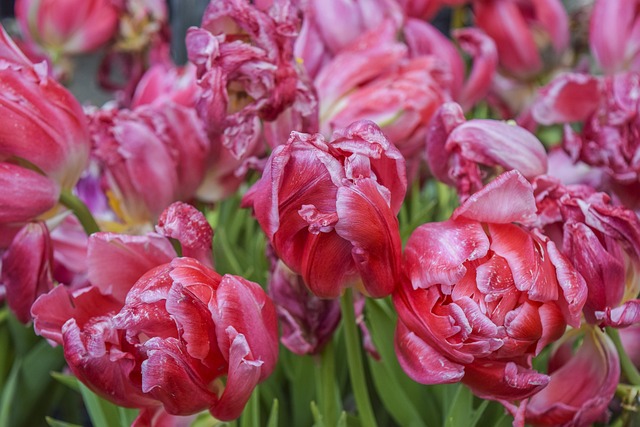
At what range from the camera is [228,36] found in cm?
37

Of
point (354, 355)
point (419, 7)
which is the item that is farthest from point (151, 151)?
point (419, 7)

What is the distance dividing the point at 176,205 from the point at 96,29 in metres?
0.53

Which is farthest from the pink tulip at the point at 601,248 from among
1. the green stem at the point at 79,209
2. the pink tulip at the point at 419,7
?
the pink tulip at the point at 419,7

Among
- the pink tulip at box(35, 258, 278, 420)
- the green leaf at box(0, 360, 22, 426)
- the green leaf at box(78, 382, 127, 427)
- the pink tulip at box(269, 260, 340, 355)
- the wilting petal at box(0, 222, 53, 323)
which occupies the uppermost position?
the pink tulip at box(35, 258, 278, 420)

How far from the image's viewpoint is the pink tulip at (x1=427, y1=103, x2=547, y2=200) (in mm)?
354

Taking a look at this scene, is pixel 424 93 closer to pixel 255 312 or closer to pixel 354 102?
pixel 354 102

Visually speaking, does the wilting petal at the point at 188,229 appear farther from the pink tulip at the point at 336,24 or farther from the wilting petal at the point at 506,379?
the pink tulip at the point at 336,24

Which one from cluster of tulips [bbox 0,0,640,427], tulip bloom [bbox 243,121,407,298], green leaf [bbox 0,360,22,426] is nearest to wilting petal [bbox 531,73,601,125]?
cluster of tulips [bbox 0,0,640,427]

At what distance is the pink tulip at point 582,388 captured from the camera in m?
0.34

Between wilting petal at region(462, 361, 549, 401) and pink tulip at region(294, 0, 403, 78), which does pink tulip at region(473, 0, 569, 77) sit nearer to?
pink tulip at region(294, 0, 403, 78)

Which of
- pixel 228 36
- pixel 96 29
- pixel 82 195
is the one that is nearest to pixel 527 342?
pixel 228 36

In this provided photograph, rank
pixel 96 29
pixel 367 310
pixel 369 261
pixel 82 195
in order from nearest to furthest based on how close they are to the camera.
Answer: pixel 369 261
pixel 367 310
pixel 82 195
pixel 96 29

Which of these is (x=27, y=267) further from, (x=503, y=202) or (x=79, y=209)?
(x=503, y=202)

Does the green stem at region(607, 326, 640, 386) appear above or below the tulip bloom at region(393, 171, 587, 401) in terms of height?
below
